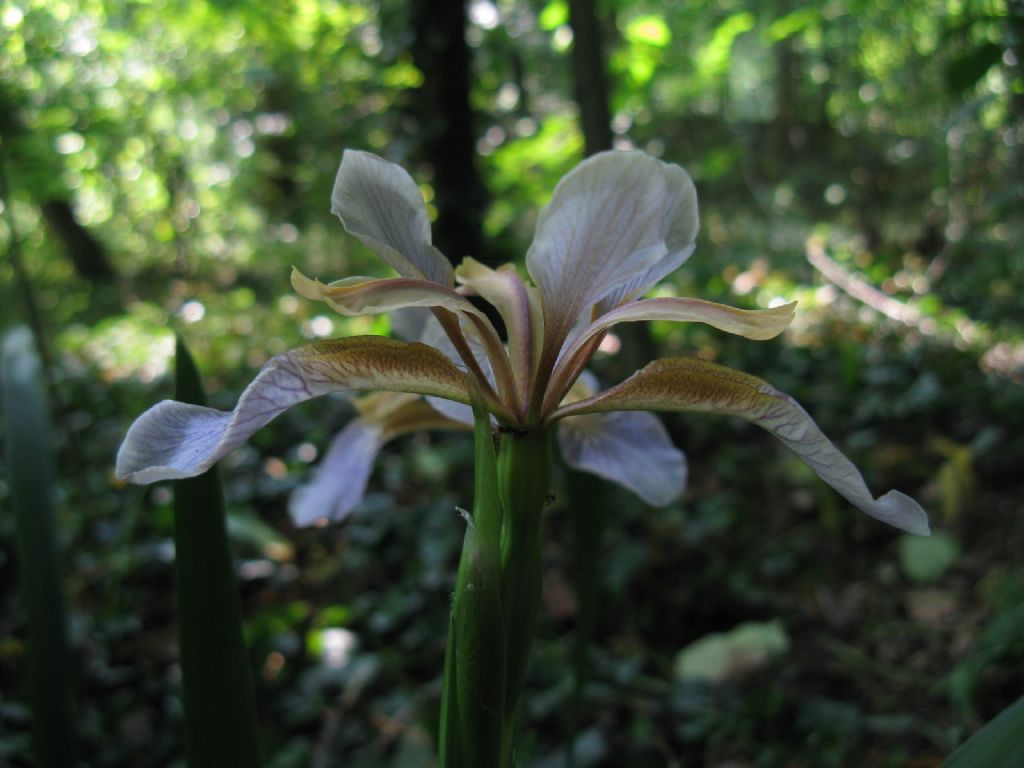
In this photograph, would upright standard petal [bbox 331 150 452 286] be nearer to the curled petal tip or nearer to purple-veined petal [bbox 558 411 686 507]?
purple-veined petal [bbox 558 411 686 507]

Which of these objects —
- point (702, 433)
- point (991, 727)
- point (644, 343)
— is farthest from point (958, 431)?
point (991, 727)

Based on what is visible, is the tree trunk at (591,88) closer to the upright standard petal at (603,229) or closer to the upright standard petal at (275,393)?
the upright standard petal at (603,229)

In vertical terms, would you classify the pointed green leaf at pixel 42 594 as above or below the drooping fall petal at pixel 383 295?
below

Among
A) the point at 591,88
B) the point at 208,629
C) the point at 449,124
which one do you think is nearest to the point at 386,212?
the point at 208,629

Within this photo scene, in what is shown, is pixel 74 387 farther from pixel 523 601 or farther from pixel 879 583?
pixel 523 601

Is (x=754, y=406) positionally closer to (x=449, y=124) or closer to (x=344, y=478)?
(x=344, y=478)

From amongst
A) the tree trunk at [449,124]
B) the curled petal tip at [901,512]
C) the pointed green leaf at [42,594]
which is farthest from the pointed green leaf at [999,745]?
the tree trunk at [449,124]

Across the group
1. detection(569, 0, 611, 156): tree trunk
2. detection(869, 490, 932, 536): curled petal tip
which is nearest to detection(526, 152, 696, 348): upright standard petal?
detection(869, 490, 932, 536): curled petal tip
